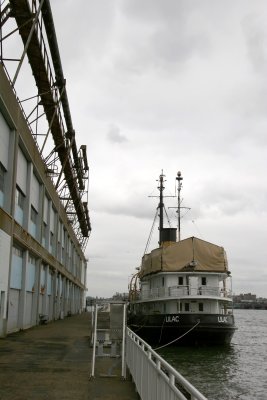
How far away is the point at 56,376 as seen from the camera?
37.9 ft

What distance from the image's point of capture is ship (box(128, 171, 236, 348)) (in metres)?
26.7

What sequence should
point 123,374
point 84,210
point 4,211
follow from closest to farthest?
point 123,374, point 4,211, point 84,210

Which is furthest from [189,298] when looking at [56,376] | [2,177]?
[56,376]

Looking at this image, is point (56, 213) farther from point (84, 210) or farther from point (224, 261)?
point (84, 210)

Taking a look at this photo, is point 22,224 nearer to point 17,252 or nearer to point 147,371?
point 17,252

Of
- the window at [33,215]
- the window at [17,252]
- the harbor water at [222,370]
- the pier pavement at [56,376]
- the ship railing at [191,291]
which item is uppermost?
the window at [33,215]

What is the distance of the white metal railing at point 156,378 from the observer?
521 centimetres

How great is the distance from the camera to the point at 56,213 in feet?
128

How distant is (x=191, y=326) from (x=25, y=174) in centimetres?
→ 1279

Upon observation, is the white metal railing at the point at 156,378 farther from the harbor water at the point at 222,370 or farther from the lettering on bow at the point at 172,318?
the lettering on bow at the point at 172,318

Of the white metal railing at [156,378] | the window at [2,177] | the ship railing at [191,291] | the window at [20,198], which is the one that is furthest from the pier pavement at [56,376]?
the ship railing at [191,291]

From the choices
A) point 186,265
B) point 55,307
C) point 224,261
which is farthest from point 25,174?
point 55,307

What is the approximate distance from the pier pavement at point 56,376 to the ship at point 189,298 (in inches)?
397

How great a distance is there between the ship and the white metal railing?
15.8 m
